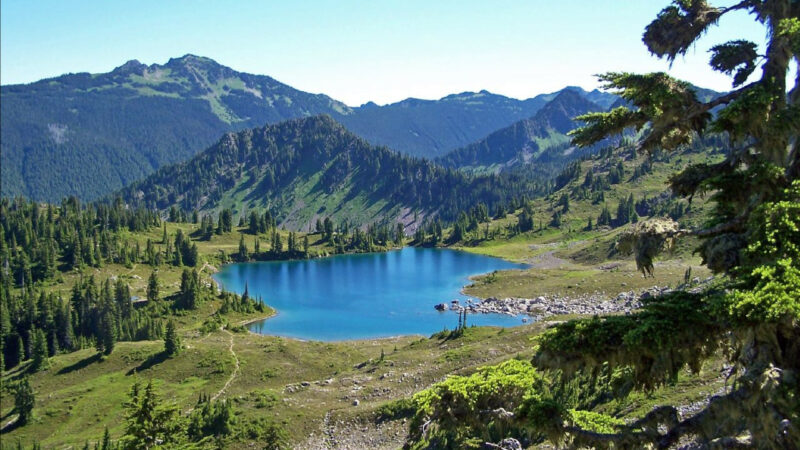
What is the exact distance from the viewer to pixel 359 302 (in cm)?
15025

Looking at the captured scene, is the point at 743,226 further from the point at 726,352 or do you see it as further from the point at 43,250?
the point at 43,250

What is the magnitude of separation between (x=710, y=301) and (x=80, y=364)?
103346 millimetres

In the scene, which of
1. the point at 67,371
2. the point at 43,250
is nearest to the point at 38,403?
the point at 67,371

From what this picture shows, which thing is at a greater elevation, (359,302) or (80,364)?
(359,302)

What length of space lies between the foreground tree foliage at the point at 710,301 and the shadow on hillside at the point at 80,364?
94662mm

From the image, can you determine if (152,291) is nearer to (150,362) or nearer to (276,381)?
(150,362)

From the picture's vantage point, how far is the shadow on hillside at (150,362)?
87.7m

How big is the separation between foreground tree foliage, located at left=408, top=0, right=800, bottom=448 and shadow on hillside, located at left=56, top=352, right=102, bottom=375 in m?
94.7

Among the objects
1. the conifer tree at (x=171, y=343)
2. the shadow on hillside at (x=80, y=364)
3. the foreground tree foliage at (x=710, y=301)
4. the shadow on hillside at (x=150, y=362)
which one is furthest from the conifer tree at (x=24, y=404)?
the foreground tree foliage at (x=710, y=301)

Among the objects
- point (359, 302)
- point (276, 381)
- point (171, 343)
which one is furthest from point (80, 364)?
point (359, 302)

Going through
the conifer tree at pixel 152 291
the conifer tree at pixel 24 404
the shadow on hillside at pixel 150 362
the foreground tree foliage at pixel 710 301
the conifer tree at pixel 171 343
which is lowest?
the conifer tree at pixel 24 404

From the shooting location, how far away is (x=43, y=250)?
548 ft

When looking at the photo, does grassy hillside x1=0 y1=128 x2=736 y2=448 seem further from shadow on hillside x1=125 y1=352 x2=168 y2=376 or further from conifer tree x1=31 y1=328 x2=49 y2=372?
conifer tree x1=31 y1=328 x2=49 y2=372

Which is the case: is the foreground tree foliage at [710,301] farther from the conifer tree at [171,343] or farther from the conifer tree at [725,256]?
the conifer tree at [171,343]
